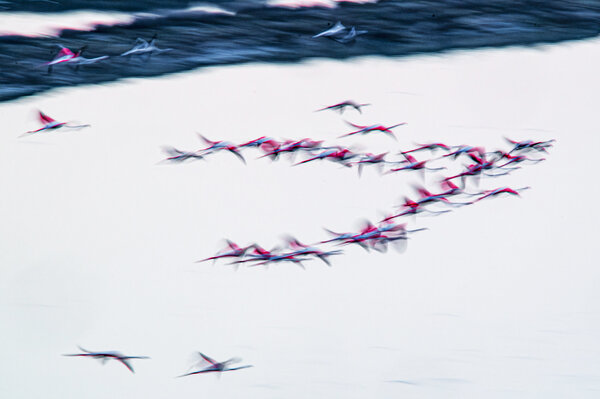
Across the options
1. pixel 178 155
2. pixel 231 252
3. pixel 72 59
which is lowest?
pixel 231 252

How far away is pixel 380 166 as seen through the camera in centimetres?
94

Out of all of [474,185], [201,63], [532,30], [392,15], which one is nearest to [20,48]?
[201,63]

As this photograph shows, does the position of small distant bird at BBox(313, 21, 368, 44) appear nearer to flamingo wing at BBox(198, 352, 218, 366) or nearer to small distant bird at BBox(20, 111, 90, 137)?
small distant bird at BBox(20, 111, 90, 137)

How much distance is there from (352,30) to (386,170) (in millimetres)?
280

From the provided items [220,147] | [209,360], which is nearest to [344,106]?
[220,147]

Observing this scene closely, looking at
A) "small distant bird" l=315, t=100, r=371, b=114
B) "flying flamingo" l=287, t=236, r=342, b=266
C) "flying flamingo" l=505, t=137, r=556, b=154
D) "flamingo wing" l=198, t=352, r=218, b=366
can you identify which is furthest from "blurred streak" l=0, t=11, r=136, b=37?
"flying flamingo" l=505, t=137, r=556, b=154

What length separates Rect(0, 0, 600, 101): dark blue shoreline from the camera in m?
0.99

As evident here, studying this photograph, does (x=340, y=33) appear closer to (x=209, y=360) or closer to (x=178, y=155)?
(x=178, y=155)

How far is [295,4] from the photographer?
3.41ft

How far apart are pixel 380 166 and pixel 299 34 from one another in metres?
0.30

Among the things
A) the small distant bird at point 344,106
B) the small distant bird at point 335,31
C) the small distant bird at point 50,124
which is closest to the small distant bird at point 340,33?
the small distant bird at point 335,31

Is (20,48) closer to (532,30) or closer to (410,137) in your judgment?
(410,137)

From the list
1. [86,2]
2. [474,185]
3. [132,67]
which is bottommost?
[474,185]

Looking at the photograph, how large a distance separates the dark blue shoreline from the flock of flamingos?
0.41ft
